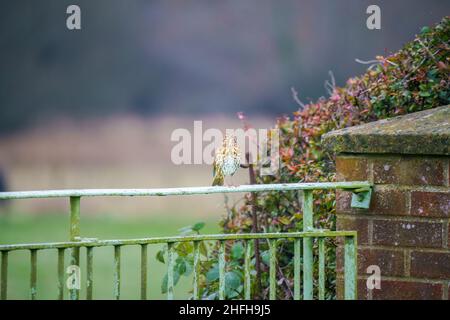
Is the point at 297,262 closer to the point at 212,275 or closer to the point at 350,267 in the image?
the point at 350,267

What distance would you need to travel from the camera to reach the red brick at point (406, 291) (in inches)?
111

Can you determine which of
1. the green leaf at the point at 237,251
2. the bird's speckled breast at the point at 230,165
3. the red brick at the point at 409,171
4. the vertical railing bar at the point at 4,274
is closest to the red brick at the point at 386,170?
the red brick at the point at 409,171

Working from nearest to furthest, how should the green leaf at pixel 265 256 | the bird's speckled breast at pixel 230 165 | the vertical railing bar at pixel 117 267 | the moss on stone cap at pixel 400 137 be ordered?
the vertical railing bar at pixel 117 267 < the moss on stone cap at pixel 400 137 < the bird's speckled breast at pixel 230 165 < the green leaf at pixel 265 256

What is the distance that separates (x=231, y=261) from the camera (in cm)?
386

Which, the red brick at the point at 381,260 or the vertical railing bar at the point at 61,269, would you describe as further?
the red brick at the point at 381,260

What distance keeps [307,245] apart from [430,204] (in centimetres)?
50

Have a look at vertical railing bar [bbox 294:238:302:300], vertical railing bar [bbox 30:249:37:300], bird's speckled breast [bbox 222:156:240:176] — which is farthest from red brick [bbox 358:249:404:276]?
vertical railing bar [bbox 30:249:37:300]

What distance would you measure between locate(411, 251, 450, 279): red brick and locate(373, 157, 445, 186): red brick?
275mm

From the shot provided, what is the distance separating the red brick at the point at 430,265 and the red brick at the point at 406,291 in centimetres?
4

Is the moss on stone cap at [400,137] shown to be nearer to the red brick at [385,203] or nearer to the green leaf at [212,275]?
the red brick at [385,203]

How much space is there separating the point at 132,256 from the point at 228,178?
754 cm

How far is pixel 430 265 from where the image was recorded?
282cm

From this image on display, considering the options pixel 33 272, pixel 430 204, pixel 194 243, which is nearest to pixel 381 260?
pixel 430 204

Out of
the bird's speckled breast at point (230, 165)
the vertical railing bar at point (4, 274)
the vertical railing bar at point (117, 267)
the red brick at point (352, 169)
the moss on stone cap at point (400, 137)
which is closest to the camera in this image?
the vertical railing bar at point (4, 274)
